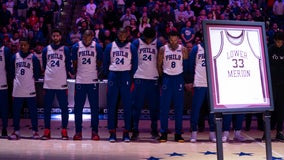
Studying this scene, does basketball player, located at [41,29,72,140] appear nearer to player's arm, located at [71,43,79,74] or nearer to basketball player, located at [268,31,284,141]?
player's arm, located at [71,43,79,74]

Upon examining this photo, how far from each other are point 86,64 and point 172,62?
1.56 meters

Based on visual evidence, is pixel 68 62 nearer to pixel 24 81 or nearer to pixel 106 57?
pixel 106 57

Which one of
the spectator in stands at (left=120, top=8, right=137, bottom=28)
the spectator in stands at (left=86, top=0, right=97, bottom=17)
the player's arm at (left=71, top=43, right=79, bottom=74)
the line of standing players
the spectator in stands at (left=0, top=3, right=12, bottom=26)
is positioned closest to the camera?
the line of standing players

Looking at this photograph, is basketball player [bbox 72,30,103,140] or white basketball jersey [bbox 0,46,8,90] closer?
basketball player [bbox 72,30,103,140]

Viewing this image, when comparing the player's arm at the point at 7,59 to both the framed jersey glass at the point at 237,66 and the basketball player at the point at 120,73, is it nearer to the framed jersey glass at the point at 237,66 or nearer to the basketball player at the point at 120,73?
the basketball player at the point at 120,73

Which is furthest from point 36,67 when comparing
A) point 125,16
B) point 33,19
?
point 33,19

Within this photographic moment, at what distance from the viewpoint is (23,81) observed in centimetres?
936

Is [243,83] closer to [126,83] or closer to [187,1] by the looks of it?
[126,83]

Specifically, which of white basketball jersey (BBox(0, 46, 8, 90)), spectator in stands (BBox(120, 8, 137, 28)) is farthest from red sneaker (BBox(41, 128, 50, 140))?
spectator in stands (BBox(120, 8, 137, 28))

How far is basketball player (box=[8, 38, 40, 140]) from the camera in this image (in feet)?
30.7

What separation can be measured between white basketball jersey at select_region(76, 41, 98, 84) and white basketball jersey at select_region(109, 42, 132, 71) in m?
0.35

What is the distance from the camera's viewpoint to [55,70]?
937 centimetres

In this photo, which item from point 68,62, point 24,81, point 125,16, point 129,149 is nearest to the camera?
point 129,149

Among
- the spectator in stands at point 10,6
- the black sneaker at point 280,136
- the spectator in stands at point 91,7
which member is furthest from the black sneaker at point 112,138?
the spectator in stands at point 10,6
